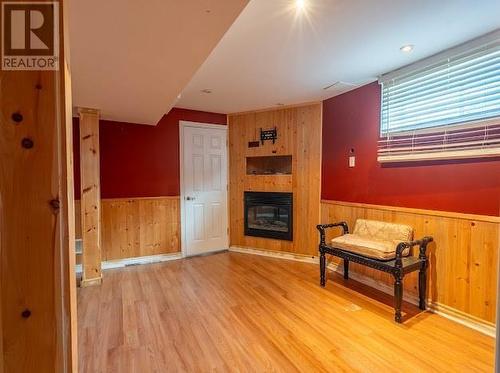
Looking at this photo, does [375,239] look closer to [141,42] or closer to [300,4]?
[300,4]

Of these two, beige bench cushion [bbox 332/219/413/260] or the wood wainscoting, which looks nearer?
beige bench cushion [bbox 332/219/413/260]

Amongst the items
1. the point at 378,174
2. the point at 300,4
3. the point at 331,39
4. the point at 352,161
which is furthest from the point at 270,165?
the point at 300,4

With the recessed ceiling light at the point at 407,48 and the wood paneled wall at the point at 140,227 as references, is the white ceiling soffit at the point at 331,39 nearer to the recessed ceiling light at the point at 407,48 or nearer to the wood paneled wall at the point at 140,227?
the recessed ceiling light at the point at 407,48

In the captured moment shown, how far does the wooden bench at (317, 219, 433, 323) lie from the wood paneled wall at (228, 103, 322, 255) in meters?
0.91

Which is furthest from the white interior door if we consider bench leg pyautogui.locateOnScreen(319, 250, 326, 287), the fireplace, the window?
the window

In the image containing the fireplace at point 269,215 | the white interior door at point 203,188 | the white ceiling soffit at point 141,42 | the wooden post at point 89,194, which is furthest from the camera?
the white interior door at point 203,188

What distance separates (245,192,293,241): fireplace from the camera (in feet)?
13.6

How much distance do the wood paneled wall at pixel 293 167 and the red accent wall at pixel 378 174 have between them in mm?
195

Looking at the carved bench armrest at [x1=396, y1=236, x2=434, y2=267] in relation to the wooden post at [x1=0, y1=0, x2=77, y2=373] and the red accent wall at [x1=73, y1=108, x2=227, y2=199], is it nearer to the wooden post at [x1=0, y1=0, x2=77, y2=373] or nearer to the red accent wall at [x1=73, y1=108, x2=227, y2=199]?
the wooden post at [x1=0, y1=0, x2=77, y2=373]

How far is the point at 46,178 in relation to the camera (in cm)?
68

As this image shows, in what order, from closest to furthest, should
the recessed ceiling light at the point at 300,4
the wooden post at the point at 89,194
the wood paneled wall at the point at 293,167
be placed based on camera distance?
1. the recessed ceiling light at the point at 300,4
2. the wooden post at the point at 89,194
3. the wood paneled wall at the point at 293,167

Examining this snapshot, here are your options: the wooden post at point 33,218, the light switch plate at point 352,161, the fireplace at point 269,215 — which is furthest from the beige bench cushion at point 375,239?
the wooden post at point 33,218

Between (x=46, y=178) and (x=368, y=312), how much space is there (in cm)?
268

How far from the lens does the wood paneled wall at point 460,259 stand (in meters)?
2.15
